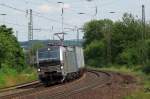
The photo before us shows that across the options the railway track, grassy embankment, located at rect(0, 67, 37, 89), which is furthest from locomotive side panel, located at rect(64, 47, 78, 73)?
grassy embankment, located at rect(0, 67, 37, 89)

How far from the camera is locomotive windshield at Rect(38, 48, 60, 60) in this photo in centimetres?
4253

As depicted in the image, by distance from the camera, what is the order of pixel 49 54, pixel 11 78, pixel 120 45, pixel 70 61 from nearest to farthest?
1. pixel 49 54
2. pixel 70 61
3. pixel 11 78
4. pixel 120 45

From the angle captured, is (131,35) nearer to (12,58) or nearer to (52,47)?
(12,58)

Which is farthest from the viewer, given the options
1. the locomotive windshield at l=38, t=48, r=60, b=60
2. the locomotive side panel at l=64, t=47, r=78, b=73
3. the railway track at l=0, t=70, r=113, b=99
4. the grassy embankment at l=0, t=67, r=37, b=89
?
the grassy embankment at l=0, t=67, r=37, b=89

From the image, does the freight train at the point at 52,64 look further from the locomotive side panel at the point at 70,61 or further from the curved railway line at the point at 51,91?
the curved railway line at the point at 51,91

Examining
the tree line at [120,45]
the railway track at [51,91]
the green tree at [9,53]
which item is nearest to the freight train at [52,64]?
the railway track at [51,91]

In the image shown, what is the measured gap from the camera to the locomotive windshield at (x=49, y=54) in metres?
42.5

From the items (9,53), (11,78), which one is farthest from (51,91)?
(9,53)

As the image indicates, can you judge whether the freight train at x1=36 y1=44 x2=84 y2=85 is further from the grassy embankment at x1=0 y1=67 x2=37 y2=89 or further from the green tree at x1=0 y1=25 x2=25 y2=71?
the green tree at x1=0 y1=25 x2=25 y2=71

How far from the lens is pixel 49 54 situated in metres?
42.9

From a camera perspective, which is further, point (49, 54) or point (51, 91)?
point (49, 54)

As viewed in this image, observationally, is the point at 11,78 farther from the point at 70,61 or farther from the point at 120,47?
the point at 120,47

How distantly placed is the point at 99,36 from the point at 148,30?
1197 inches

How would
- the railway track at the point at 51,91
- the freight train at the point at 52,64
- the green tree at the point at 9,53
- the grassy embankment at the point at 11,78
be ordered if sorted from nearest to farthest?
the railway track at the point at 51,91 → the freight train at the point at 52,64 → the grassy embankment at the point at 11,78 → the green tree at the point at 9,53
